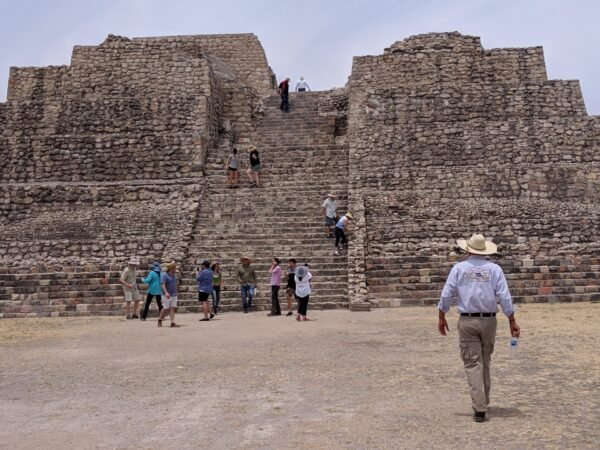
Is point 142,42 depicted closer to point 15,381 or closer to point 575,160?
point 575,160

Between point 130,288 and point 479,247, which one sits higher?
point 479,247

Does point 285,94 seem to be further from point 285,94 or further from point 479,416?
→ point 479,416

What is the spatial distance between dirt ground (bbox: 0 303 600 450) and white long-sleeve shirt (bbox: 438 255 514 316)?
2.64 feet

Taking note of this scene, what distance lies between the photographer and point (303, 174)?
19.2 m

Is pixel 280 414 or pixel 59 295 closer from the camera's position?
pixel 280 414

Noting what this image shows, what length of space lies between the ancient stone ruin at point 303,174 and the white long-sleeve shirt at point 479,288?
7326mm

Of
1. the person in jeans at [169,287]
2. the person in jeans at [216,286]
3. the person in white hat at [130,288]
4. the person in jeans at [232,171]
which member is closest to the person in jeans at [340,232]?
the person in jeans at [216,286]

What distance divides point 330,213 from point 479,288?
10.3m

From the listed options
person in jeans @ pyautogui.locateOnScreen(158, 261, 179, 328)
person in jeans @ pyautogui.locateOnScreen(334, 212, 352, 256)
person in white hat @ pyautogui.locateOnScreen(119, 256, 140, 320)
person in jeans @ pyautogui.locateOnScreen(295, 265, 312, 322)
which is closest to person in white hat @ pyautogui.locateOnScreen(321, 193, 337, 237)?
person in jeans @ pyautogui.locateOnScreen(334, 212, 352, 256)

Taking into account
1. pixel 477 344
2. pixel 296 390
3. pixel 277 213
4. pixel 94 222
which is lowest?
pixel 296 390

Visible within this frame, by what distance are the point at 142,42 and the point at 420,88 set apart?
9994 millimetres

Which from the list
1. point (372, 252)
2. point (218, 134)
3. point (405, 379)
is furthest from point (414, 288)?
point (218, 134)

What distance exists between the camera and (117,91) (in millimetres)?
21719

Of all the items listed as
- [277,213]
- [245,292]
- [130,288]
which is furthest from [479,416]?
[277,213]
